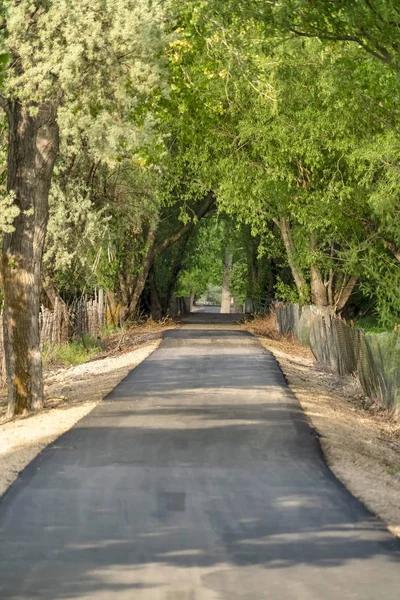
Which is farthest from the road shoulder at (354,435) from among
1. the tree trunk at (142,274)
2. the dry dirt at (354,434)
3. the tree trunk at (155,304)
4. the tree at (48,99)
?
the tree trunk at (155,304)

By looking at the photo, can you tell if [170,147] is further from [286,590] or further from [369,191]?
[286,590]

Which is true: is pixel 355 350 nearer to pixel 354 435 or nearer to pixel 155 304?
pixel 354 435

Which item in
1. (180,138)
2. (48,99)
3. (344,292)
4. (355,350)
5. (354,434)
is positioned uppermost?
(180,138)

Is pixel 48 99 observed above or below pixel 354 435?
above

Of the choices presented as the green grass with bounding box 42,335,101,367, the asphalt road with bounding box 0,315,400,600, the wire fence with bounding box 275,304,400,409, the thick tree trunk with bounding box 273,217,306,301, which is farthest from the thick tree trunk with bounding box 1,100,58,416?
the thick tree trunk with bounding box 273,217,306,301

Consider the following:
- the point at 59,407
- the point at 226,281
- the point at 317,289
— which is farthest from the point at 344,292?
the point at 226,281

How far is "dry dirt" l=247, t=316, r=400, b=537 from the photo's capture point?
11.2m

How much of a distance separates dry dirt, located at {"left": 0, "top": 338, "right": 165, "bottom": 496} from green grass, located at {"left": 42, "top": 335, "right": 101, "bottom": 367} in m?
0.55

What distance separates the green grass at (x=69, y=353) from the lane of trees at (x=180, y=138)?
153 cm

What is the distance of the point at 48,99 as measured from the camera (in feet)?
57.6

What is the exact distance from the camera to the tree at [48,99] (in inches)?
682

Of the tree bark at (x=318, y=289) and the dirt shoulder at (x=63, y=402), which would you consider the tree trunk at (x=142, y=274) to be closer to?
the tree bark at (x=318, y=289)

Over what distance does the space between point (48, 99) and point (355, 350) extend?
9.27m

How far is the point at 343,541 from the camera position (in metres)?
8.77
